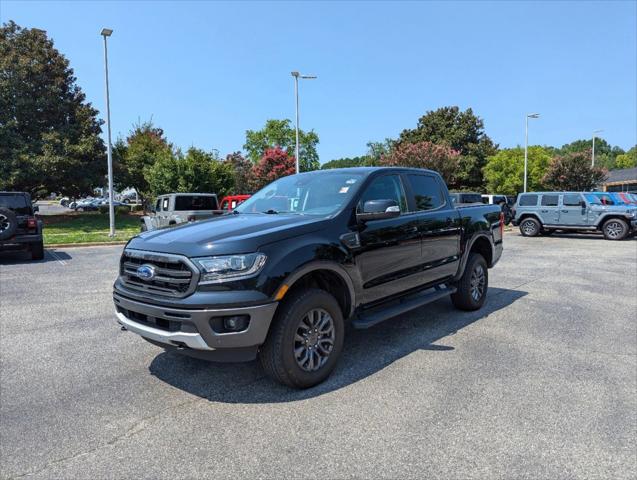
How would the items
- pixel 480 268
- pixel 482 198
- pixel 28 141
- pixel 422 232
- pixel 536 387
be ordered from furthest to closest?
pixel 482 198 < pixel 28 141 < pixel 480 268 < pixel 422 232 < pixel 536 387

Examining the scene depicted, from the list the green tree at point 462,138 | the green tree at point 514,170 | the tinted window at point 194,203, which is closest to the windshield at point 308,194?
the tinted window at point 194,203

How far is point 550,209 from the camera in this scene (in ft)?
59.4

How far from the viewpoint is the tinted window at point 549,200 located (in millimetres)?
18062

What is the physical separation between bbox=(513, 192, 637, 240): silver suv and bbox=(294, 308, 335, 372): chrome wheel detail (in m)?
17.0

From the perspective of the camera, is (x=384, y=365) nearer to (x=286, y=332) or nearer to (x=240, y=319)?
(x=286, y=332)

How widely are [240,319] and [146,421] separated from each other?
3.22 ft

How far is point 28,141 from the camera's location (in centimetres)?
2178

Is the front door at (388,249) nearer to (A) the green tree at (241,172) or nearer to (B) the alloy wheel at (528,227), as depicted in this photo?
(B) the alloy wheel at (528,227)

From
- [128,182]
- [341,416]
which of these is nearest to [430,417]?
[341,416]

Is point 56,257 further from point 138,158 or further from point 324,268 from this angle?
point 138,158

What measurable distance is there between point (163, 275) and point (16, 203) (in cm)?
975

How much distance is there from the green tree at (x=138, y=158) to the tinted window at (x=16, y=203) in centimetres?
1602

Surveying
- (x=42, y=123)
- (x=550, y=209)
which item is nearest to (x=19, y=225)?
(x=42, y=123)

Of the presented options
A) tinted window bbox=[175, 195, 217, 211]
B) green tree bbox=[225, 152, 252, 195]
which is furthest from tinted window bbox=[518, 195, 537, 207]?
green tree bbox=[225, 152, 252, 195]
